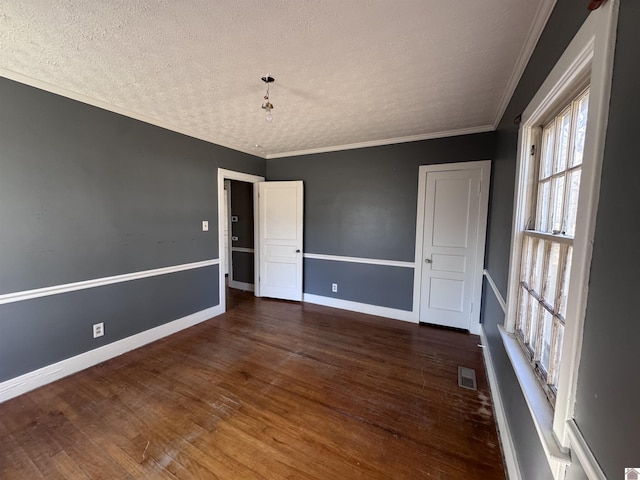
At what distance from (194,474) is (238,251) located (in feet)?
12.7

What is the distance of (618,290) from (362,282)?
10.8 ft

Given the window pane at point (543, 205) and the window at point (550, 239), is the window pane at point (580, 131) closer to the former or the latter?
the window at point (550, 239)

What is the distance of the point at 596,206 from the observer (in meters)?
0.74

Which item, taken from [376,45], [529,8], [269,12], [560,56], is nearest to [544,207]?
[560,56]

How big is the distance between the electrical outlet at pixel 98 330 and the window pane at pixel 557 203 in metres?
3.51

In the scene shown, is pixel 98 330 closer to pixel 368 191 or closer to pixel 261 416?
pixel 261 416

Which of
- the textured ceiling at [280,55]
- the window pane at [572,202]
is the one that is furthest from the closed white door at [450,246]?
the window pane at [572,202]

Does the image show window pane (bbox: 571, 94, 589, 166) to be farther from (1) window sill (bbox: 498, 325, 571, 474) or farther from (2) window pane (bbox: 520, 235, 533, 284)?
(1) window sill (bbox: 498, 325, 571, 474)

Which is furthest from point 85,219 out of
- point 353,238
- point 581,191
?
point 581,191

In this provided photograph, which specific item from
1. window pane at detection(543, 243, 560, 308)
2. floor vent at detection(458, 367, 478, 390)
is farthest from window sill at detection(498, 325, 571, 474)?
floor vent at detection(458, 367, 478, 390)

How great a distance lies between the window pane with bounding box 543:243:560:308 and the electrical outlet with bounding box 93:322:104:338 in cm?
341

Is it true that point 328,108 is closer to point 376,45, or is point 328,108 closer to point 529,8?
point 376,45

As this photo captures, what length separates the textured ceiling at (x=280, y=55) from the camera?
132 cm

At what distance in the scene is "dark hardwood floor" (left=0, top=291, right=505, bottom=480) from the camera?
59.8 inches
